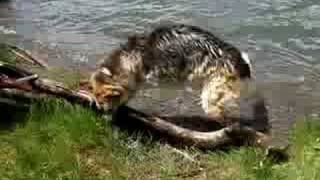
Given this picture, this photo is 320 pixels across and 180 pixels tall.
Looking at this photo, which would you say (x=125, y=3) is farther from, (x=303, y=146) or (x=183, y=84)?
(x=303, y=146)

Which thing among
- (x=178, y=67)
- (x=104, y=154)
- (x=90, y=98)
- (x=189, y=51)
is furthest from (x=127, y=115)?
(x=189, y=51)

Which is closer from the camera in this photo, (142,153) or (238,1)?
(142,153)

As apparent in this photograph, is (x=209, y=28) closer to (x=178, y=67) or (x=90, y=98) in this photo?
(x=178, y=67)

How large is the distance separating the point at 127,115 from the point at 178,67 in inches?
33.4

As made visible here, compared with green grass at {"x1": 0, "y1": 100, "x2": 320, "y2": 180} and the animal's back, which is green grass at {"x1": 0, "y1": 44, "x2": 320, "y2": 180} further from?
the animal's back

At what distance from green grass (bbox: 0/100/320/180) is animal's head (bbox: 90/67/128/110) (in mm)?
318

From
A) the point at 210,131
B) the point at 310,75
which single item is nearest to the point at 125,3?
the point at 310,75

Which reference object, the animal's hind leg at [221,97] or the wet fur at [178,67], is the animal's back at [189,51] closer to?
the wet fur at [178,67]

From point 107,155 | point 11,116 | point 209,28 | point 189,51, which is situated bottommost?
point 209,28

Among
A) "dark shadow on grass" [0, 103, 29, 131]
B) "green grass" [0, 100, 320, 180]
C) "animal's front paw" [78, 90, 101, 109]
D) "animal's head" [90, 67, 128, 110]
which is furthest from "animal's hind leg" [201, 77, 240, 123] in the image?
"dark shadow on grass" [0, 103, 29, 131]

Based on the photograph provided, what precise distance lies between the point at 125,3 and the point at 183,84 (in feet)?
16.1

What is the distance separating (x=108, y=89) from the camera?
21.1ft

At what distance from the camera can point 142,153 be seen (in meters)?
5.58

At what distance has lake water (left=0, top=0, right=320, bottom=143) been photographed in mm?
8406
